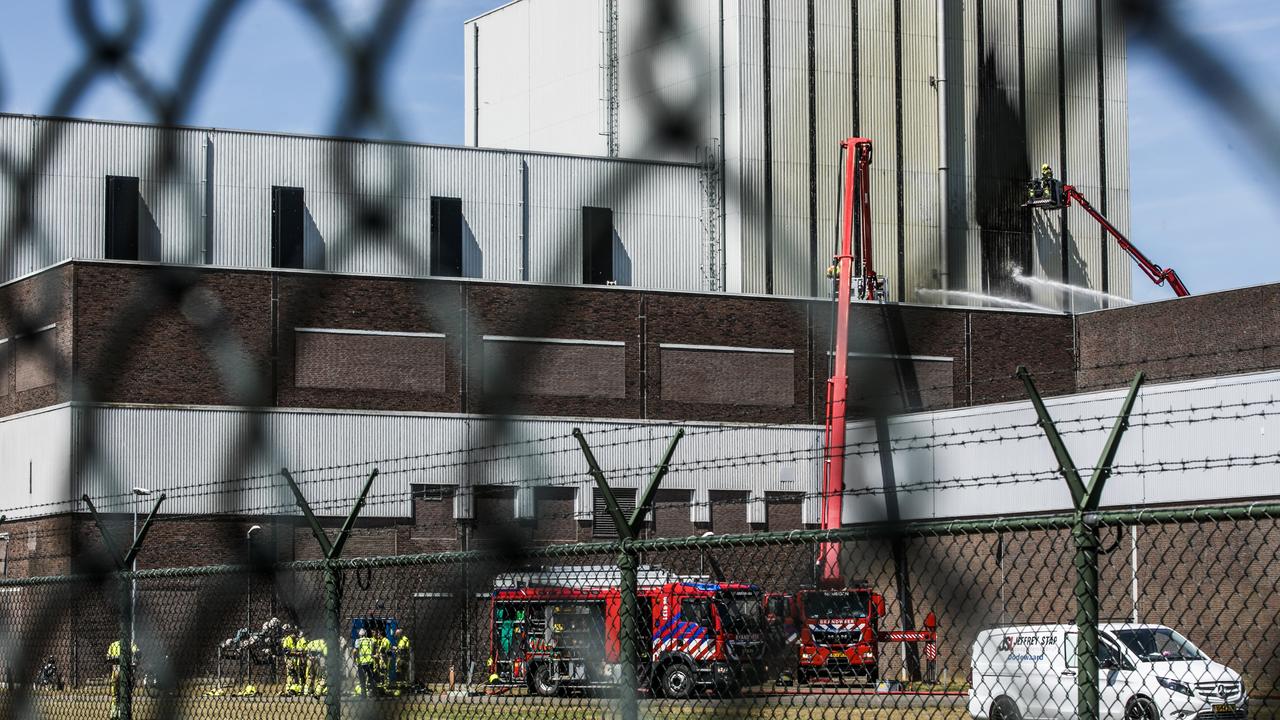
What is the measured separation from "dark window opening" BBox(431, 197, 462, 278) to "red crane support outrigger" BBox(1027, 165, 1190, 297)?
0.64m

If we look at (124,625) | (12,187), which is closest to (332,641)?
(124,625)

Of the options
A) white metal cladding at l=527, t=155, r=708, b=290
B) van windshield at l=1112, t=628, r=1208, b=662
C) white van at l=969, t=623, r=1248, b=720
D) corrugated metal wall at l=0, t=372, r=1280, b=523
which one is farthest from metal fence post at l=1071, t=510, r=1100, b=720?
van windshield at l=1112, t=628, r=1208, b=662

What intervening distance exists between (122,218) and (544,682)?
5432 mm

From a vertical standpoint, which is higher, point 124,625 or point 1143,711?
point 124,625

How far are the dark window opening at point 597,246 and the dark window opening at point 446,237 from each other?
0.75 ft

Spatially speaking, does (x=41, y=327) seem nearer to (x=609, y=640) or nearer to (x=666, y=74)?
(x=666, y=74)

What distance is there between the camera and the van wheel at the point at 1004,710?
9.13 meters

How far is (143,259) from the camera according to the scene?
2.18 m

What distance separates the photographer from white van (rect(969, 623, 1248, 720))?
22.9ft

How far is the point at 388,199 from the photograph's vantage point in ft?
5.78

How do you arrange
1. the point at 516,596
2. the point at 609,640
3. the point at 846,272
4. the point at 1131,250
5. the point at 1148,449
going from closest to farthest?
the point at 1131,250, the point at 846,272, the point at 516,596, the point at 609,640, the point at 1148,449

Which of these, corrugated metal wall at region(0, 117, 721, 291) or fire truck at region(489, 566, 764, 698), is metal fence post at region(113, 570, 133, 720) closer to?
fire truck at region(489, 566, 764, 698)

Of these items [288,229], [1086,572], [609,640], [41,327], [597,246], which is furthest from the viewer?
[609,640]

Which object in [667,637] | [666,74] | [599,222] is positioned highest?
[666,74]
